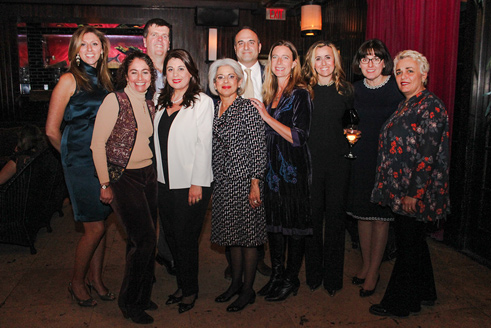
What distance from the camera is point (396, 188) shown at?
2678 millimetres

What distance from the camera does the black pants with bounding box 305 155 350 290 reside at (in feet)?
9.61

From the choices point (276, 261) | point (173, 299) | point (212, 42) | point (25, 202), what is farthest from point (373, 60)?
point (212, 42)

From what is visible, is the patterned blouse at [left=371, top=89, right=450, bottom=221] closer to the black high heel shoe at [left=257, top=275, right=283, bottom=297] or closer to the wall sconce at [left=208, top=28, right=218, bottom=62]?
the black high heel shoe at [left=257, top=275, right=283, bottom=297]

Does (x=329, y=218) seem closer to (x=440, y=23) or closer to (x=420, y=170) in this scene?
(x=420, y=170)

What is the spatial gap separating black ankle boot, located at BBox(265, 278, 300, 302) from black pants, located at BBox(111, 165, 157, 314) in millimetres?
898

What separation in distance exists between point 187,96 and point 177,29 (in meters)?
6.10

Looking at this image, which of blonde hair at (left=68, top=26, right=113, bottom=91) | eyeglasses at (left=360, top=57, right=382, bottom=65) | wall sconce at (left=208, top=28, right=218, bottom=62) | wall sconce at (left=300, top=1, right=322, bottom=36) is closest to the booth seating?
blonde hair at (left=68, top=26, right=113, bottom=91)

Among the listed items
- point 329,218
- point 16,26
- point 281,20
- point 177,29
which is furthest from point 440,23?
point 16,26

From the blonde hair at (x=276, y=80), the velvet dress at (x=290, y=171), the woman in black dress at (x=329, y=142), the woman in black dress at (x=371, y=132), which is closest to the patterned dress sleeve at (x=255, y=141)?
the velvet dress at (x=290, y=171)

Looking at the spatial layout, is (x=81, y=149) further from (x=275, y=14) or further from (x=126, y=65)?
(x=275, y=14)

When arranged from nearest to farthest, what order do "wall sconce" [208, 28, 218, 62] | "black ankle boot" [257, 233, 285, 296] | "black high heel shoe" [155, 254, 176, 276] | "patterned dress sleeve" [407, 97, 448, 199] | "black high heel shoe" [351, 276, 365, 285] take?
1. "patterned dress sleeve" [407, 97, 448, 199]
2. "black ankle boot" [257, 233, 285, 296]
3. "black high heel shoe" [351, 276, 365, 285]
4. "black high heel shoe" [155, 254, 176, 276]
5. "wall sconce" [208, 28, 218, 62]

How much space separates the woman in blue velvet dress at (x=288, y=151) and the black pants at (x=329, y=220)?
0.13 metres

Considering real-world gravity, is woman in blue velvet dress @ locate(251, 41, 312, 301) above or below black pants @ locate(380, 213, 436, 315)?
above

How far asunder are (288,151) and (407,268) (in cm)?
110
